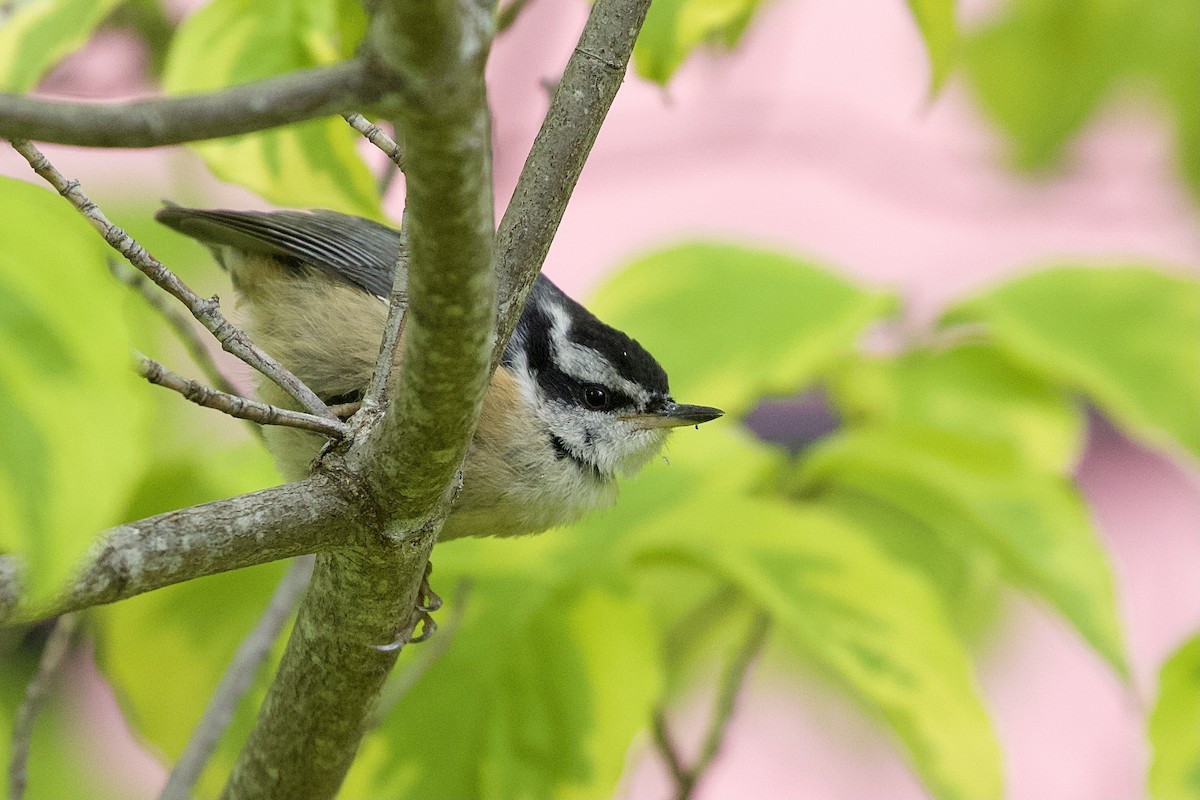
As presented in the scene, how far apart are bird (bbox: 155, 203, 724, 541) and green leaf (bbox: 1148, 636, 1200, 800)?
51 centimetres

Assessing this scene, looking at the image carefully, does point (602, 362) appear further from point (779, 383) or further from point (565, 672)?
point (565, 672)

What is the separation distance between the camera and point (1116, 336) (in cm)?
131

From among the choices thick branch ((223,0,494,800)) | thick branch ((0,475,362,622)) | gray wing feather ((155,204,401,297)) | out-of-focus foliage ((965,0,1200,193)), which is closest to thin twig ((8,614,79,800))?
thick branch ((223,0,494,800))

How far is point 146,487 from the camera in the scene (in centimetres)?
115

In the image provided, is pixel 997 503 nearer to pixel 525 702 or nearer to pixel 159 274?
pixel 525 702

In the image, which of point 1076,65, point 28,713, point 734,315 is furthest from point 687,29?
point 1076,65

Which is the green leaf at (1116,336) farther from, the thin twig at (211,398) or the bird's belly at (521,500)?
the thin twig at (211,398)

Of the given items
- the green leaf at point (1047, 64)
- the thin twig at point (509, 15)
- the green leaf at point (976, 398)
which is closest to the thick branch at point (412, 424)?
the thin twig at point (509, 15)

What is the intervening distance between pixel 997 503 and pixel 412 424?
71cm

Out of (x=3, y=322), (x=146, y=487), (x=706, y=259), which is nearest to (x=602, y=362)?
(x=706, y=259)

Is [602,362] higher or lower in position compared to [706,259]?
lower

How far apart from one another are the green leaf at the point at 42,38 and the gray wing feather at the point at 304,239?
→ 0.36m

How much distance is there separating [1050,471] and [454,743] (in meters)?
0.72

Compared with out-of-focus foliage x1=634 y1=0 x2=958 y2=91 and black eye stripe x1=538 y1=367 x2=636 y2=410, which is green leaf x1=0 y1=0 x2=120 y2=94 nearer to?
out-of-focus foliage x1=634 y1=0 x2=958 y2=91
